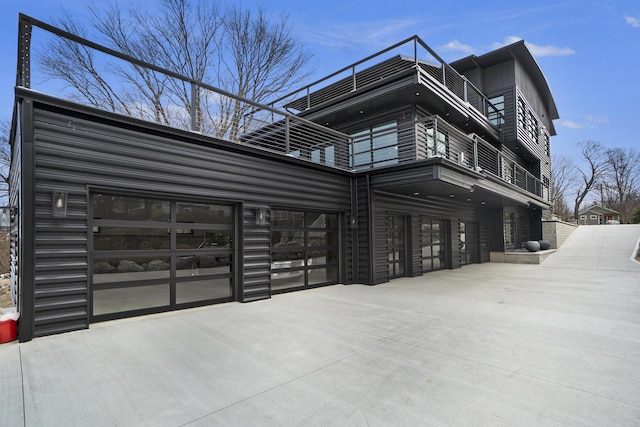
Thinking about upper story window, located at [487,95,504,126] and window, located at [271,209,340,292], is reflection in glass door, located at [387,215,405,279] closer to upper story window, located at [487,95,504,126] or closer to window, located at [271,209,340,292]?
window, located at [271,209,340,292]

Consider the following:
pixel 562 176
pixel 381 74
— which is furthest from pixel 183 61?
pixel 562 176

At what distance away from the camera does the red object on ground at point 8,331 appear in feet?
12.1

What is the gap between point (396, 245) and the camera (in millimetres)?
9250

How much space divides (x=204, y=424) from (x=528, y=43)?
61.6 feet

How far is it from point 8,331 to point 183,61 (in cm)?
1127

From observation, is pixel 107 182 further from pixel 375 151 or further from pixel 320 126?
pixel 375 151

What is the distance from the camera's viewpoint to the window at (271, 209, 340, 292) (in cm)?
686

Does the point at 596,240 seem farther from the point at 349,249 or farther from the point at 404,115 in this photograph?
the point at 349,249

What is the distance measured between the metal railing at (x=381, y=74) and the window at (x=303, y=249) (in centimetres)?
482

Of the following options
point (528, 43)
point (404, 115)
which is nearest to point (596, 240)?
point (528, 43)

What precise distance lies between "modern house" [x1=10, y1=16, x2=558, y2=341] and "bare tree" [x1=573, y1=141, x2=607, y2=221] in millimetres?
32430

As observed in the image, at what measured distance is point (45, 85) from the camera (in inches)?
340

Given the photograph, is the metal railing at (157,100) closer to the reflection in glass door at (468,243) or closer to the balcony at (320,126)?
the balcony at (320,126)

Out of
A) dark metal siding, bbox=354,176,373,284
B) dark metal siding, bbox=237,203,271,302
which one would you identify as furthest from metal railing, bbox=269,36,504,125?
dark metal siding, bbox=237,203,271,302
